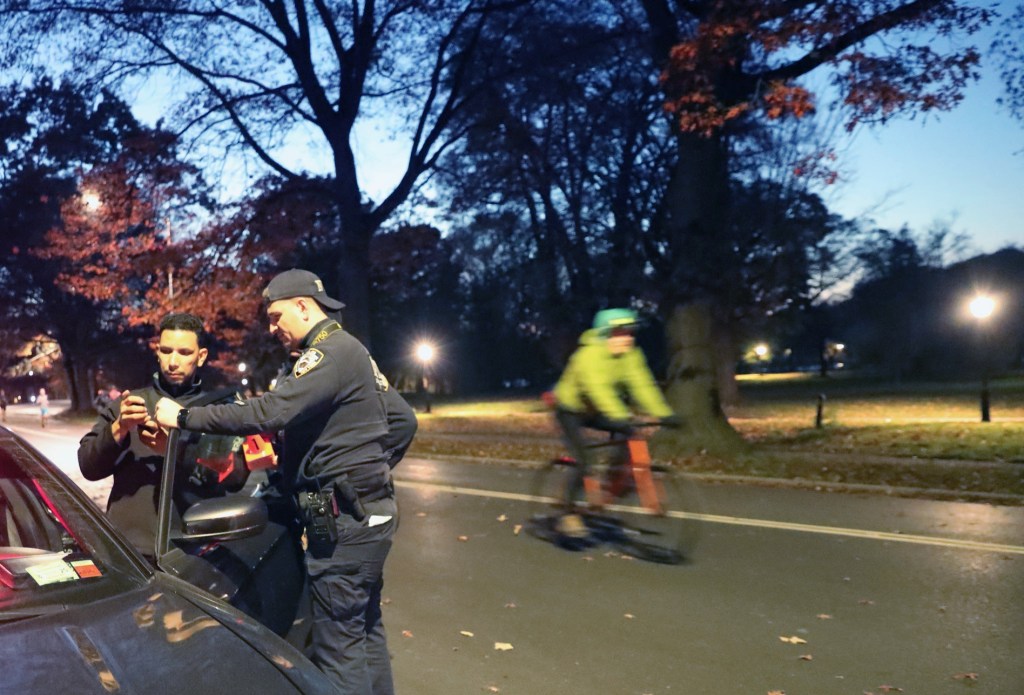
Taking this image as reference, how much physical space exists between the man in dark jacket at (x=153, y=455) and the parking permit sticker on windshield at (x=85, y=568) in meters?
0.88

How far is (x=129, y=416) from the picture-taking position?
3510mm

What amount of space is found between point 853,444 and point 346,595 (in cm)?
1515

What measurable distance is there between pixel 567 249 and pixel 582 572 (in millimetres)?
26250

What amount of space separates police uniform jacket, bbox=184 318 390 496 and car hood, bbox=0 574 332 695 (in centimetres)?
76

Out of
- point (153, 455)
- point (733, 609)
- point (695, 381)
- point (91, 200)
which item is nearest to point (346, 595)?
point (153, 455)

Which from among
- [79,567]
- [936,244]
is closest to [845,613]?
[79,567]

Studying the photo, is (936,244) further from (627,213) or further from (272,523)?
(272,523)

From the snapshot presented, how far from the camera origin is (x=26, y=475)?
3064 millimetres

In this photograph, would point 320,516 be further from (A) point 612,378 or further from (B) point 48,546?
(A) point 612,378

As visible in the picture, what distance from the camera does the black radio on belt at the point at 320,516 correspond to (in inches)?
134

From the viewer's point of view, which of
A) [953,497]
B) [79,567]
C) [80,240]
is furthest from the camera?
[80,240]

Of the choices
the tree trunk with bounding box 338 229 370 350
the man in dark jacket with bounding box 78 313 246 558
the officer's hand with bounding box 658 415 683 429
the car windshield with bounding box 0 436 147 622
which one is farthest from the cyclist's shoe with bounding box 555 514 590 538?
the tree trunk with bounding box 338 229 370 350

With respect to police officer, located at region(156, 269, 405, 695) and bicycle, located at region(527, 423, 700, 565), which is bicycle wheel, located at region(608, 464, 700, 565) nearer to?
bicycle, located at region(527, 423, 700, 565)

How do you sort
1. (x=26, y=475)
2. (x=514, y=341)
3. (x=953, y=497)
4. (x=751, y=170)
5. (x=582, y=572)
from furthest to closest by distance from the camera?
(x=514, y=341) < (x=751, y=170) < (x=953, y=497) < (x=582, y=572) < (x=26, y=475)
